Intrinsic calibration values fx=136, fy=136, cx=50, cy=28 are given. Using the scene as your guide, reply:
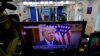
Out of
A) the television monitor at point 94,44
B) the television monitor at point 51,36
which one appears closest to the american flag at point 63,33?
the television monitor at point 51,36

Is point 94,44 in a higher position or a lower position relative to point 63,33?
lower

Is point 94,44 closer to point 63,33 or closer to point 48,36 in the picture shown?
point 63,33

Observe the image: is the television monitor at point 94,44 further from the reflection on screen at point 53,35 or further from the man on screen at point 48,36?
the man on screen at point 48,36

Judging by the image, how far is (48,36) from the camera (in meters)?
1.23

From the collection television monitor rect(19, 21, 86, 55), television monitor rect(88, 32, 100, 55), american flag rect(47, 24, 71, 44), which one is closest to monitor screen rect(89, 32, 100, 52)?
television monitor rect(88, 32, 100, 55)

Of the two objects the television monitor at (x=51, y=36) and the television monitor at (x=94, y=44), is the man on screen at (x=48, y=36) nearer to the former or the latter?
the television monitor at (x=51, y=36)

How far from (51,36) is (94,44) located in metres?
0.41

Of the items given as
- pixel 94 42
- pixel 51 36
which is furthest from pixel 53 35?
pixel 94 42

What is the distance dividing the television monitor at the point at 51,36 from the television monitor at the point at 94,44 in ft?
0.34

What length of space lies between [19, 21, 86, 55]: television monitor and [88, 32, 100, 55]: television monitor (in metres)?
0.10

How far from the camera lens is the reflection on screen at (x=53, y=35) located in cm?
119

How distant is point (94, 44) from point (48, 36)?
439mm

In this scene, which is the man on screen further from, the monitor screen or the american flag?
the monitor screen

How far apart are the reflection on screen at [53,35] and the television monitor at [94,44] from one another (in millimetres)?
115
